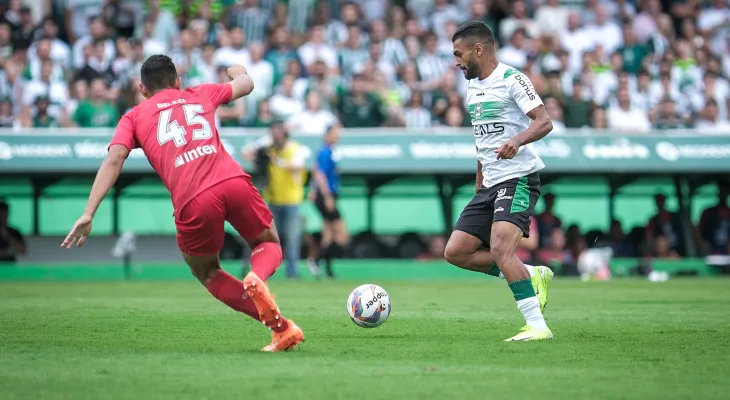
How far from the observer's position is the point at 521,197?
8.73 m

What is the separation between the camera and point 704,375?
6.56m

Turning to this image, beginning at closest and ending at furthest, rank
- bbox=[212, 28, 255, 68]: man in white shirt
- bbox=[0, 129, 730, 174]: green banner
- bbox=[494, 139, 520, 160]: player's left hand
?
bbox=[494, 139, 520, 160]: player's left hand → bbox=[0, 129, 730, 174]: green banner → bbox=[212, 28, 255, 68]: man in white shirt

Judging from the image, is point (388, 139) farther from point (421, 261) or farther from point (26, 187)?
point (26, 187)

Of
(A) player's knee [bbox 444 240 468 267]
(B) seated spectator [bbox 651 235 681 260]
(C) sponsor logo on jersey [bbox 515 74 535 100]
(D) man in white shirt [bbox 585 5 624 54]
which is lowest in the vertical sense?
(B) seated spectator [bbox 651 235 681 260]

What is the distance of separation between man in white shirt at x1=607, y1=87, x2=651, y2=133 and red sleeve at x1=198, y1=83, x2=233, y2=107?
49.0 feet

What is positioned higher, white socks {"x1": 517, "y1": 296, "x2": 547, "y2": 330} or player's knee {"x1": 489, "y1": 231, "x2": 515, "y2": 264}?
player's knee {"x1": 489, "y1": 231, "x2": 515, "y2": 264}

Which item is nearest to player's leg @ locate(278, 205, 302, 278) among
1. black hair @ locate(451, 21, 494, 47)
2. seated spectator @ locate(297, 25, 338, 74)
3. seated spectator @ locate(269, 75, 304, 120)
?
seated spectator @ locate(269, 75, 304, 120)

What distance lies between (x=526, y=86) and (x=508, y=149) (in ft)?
2.46

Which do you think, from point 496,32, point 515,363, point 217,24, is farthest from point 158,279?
point 515,363

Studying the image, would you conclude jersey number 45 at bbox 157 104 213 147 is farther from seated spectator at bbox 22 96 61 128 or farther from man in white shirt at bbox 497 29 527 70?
man in white shirt at bbox 497 29 527 70

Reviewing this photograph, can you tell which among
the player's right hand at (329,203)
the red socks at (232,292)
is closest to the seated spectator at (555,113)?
the player's right hand at (329,203)

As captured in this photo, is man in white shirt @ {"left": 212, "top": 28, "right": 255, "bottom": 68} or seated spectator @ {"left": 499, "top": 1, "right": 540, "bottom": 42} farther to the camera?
seated spectator @ {"left": 499, "top": 1, "right": 540, "bottom": 42}

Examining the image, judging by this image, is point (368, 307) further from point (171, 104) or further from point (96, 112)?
point (96, 112)

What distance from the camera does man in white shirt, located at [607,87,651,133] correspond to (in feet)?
71.4
